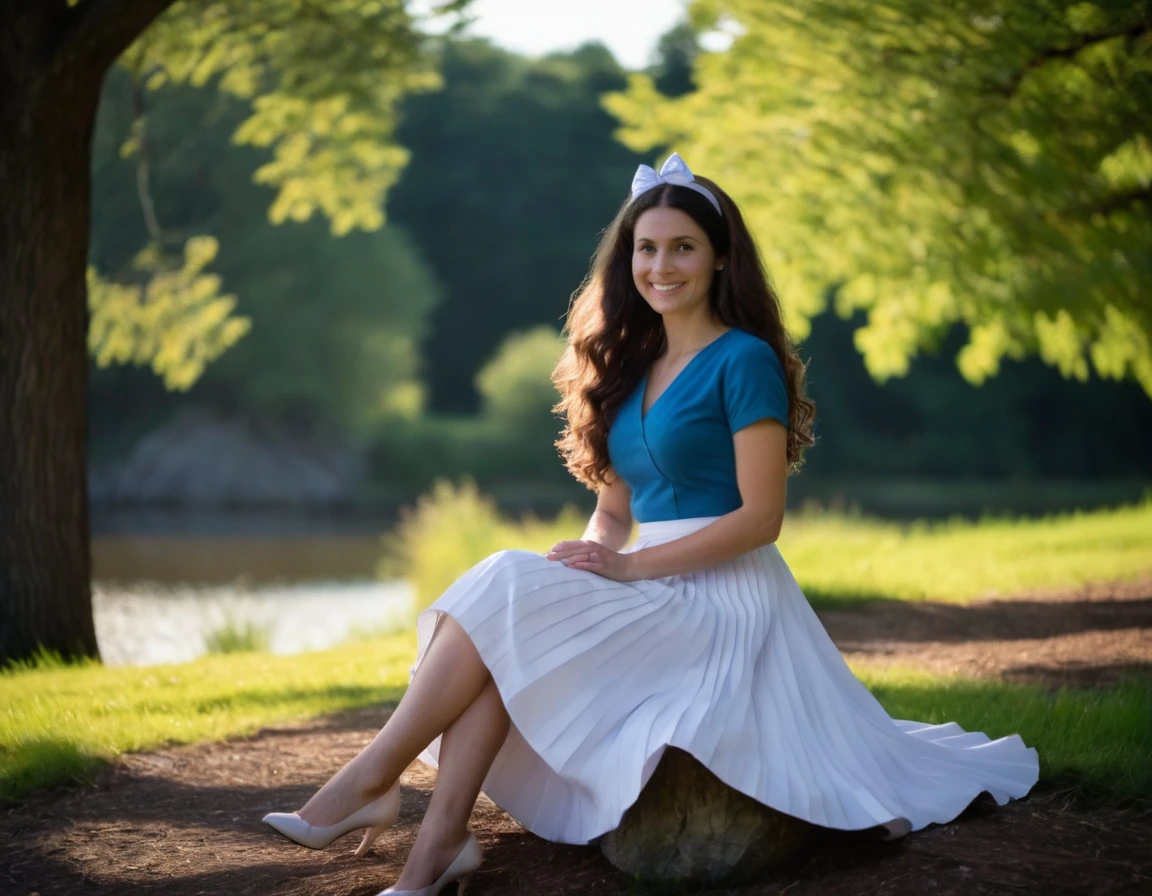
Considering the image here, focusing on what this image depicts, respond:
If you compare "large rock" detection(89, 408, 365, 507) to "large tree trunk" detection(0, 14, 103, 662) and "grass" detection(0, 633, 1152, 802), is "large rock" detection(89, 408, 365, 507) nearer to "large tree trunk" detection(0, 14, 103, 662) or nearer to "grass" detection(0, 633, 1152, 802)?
"large tree trunk" detection(0, 14, 103, 662)

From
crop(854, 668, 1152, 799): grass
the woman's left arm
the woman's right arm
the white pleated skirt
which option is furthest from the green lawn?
the woman's right arm

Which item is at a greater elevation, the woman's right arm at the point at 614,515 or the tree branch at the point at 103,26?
the tree branch at the point at 103,26

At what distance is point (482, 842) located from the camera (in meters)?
3.29

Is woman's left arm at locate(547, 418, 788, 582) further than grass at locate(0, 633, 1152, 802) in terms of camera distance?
No

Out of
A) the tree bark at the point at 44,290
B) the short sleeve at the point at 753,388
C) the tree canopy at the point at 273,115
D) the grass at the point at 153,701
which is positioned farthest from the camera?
the tree canopy at the point at 273,115

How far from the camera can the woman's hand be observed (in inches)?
115

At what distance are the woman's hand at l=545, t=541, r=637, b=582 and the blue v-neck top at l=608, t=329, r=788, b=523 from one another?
0.77 feet

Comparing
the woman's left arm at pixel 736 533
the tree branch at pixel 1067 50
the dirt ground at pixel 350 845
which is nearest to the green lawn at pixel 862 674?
the dirt ground at pixel 350 845

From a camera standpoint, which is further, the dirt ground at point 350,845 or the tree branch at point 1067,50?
the tree branch at point 1067,50

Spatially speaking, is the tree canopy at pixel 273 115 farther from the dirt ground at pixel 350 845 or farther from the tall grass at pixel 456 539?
the dirt ground at pixel 350 845

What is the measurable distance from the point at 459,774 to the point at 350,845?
78cm

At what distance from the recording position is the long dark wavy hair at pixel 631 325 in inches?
125

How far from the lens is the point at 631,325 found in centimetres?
341

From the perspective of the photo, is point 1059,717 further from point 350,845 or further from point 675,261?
point 350,845
